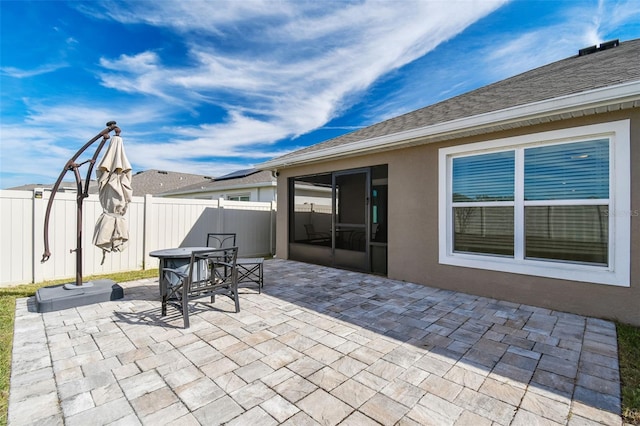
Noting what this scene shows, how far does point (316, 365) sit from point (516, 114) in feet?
13.8

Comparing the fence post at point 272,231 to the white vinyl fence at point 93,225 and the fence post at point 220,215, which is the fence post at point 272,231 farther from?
the fence post at point 220,215

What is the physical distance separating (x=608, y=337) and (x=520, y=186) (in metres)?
2.21

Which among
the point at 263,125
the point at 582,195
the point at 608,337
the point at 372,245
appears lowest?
the point at 608,337

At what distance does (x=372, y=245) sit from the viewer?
255 inches

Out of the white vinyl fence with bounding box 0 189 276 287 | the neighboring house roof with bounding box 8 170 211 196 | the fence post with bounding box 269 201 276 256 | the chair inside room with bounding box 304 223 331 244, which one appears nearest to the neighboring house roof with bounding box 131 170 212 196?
the neighboring house roof with bounding box 8 170 211 196

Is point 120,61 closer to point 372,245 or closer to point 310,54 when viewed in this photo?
point 310,54

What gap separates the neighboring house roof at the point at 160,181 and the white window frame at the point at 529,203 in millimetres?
18436

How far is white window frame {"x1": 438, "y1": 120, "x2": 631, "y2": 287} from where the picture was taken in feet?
11.8

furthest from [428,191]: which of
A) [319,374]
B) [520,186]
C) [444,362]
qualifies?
[319,374]

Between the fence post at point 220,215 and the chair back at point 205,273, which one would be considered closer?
the chair back at point 205,273

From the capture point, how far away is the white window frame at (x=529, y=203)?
3.60 metres

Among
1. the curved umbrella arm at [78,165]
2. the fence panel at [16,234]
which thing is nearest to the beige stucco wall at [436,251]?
the curved umbrella arm at [78,165]

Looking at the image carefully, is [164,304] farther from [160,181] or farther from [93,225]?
[160,181]

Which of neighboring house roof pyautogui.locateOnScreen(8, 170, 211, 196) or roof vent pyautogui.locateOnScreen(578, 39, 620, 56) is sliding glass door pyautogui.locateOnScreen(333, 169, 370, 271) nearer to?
roof vent pyautogui.locateOnScreen(578, 39, 620, 56)
